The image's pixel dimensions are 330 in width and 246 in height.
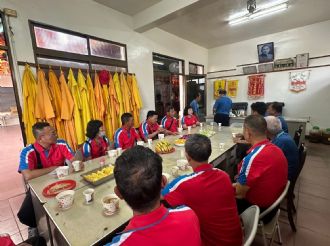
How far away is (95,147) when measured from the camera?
7.55 feet

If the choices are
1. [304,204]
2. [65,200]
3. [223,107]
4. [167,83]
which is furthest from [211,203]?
[167,83]

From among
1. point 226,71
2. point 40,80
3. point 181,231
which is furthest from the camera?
point 226,71

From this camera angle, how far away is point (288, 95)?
5.46 metres

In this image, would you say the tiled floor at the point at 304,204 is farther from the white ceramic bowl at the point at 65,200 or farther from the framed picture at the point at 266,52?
the framed picture at the point at 266,52

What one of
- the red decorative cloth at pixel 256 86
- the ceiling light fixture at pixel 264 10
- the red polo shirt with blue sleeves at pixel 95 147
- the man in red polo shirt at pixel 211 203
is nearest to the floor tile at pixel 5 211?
the red polo shirt with blue sleeves at pixel 95 147

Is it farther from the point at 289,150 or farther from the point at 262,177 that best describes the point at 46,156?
the point at 289,150

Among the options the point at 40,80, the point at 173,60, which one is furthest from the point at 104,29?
the point at 173,60

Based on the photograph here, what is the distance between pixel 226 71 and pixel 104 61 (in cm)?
477

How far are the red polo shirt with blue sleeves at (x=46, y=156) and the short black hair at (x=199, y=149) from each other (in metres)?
1.57

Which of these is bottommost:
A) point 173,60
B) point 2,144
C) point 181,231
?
point 2,144

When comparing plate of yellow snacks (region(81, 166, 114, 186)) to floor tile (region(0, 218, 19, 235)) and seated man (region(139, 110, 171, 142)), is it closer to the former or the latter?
floor tile (region(0, 218, 19, 235))

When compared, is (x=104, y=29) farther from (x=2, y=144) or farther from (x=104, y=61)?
(x=2, y=144)

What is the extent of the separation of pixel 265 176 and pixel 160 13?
11.0ft

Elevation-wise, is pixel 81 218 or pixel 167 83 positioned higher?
pixel 167 83
